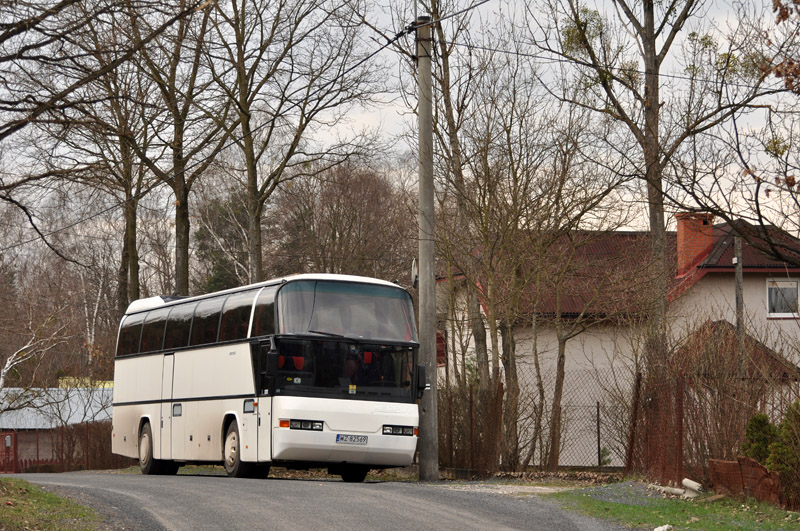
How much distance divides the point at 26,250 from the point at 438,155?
4742 centimetres

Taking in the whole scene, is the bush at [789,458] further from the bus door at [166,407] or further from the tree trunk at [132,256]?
the tree trunk at [132,256]

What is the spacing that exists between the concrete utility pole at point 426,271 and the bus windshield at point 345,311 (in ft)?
2.35

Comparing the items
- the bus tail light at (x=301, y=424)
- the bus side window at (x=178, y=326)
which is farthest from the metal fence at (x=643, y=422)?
the bus side window at (x=178, y=326)

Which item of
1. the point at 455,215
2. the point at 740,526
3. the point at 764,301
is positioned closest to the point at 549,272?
the point at 455,215

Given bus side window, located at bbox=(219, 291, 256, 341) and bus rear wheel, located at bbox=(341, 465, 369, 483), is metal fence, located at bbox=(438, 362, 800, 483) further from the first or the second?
bus side window, located at bbox=(219, 291, 256, 341)

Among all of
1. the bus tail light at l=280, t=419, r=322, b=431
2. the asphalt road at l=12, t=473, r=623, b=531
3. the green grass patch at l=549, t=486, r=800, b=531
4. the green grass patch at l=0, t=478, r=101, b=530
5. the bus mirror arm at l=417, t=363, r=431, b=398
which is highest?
the bus mirror arm at l=417, t=363, r=431, b=398

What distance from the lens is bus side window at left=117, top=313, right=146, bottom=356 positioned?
25156mm

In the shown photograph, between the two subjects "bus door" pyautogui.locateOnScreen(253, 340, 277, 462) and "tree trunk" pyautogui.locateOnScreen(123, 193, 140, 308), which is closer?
"bus door" pyautogui.locateOnScreen(253, 340, 277, 462)

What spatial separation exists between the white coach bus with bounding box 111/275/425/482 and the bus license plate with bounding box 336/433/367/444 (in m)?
0.02

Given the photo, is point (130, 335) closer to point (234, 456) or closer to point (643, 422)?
point (234, 456)

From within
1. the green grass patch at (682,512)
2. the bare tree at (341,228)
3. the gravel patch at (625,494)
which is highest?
the bare tree at (341,228)

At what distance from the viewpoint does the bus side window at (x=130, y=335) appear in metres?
25.2

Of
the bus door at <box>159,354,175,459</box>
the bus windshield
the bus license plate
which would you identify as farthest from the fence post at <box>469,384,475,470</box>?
the bus door at <box>159,354,175,459</box>

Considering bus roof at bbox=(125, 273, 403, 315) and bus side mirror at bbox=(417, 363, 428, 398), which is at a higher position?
bus roof at bbox=(125, 273, 403, 315)
